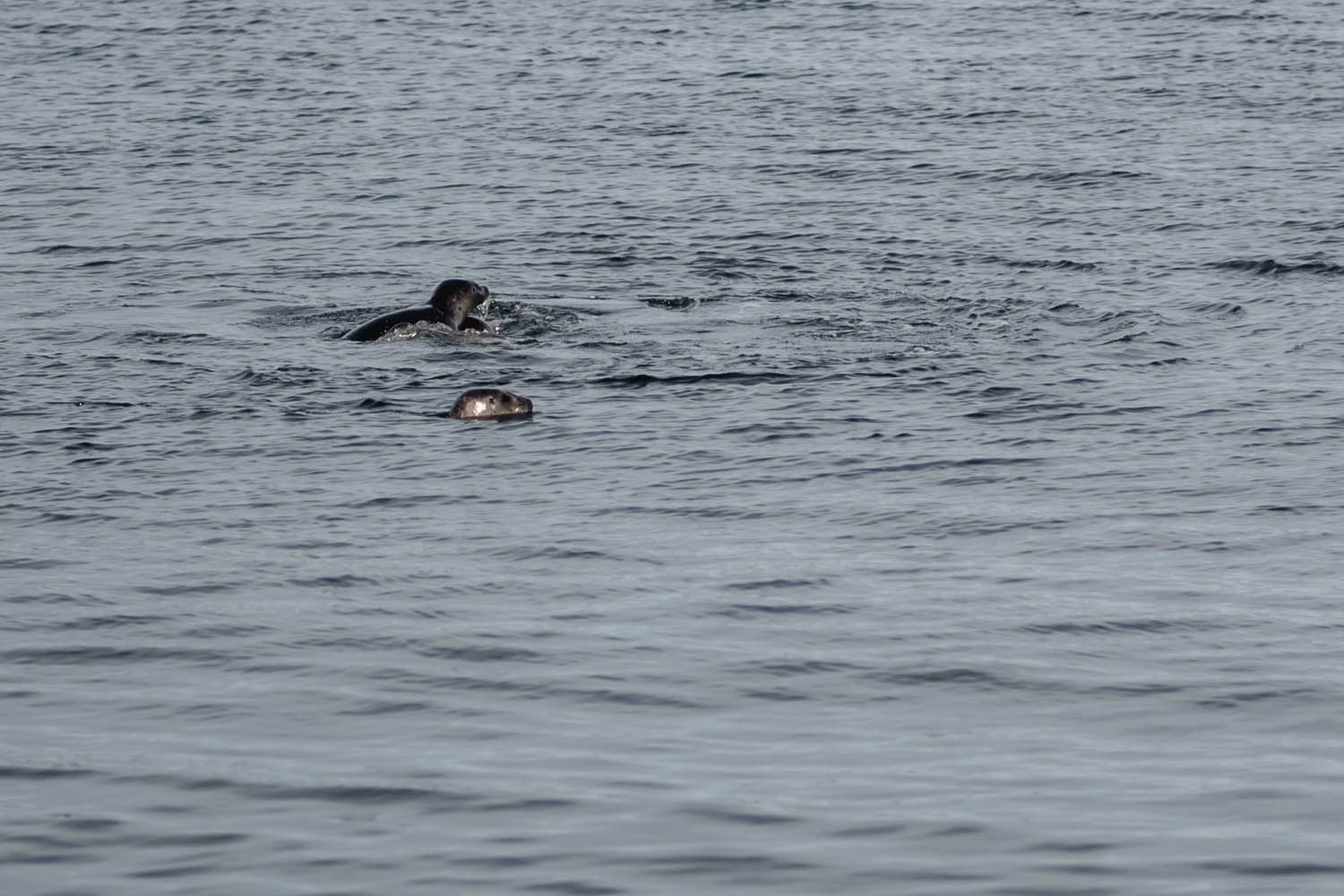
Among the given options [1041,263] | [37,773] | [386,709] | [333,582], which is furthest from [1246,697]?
A: [1041,263]

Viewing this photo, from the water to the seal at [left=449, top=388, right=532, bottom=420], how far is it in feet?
1.07

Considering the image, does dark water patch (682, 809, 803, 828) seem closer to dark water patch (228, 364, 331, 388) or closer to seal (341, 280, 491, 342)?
dark water patch (228, 364, 331, 388)

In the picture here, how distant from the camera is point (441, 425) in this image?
1792cm

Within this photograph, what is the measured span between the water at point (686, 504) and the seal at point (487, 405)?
33 cm

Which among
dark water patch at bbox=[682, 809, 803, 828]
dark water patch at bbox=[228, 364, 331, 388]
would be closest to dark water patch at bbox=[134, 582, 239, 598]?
dark water patch at bbox=[682, 809, 803, 828]

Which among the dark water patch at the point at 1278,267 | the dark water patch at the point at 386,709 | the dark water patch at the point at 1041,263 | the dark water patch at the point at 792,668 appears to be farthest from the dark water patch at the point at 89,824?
the dark water patch at the point at 1278,267

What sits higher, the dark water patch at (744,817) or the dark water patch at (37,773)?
the dark water patch at (37,773)

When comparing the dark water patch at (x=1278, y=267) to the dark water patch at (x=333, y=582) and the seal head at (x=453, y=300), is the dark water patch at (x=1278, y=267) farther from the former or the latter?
the dark water patch at (x=333, y=582)

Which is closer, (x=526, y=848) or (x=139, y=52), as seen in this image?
(x=526, y=848)

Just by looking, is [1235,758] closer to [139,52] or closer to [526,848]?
[526,848]

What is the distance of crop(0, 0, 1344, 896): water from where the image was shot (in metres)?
9.79

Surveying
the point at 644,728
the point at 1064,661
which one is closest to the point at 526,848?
the point at 644,728

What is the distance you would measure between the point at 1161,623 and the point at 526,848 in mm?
5144

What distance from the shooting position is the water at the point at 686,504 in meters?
9.79
